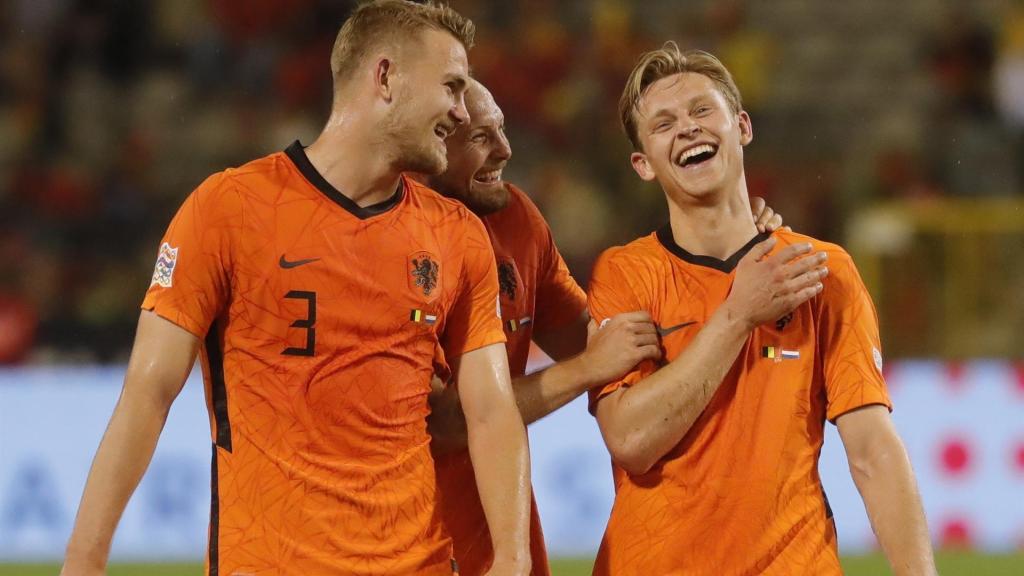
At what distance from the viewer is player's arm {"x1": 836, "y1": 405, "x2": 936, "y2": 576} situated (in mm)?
3738

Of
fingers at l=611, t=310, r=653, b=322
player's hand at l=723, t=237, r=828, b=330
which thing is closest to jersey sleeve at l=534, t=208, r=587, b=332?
fingers at l=611, t=310, r=653, b=322

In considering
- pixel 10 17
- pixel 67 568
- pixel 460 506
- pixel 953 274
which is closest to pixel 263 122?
pixel 10 17

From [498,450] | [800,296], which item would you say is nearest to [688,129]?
[800,296]

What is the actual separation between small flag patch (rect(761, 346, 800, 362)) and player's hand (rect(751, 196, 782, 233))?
1.32ft

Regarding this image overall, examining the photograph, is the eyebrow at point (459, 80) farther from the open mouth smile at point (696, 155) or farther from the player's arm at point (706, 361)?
the player's arm at point (706, 361)

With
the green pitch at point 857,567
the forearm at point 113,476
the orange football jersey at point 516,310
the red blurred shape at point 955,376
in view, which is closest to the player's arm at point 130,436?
the forearm at point 113,476

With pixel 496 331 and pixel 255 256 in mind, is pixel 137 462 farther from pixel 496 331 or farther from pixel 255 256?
pixel 496 331

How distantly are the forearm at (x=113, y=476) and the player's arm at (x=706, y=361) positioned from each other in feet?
4.00

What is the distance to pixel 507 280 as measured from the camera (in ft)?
15.6

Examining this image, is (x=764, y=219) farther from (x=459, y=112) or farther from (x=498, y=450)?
(x=498, y=450)

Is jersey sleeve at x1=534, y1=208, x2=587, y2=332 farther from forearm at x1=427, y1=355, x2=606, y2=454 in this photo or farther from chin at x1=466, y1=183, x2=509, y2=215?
forearm at x1=427, y1=355, x2=606, y2=454

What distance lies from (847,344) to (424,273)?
45.2 inches

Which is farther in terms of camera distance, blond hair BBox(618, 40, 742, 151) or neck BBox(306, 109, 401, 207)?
blond hair BBox(618, 40, 742, 151)

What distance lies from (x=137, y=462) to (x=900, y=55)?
40.9ft
